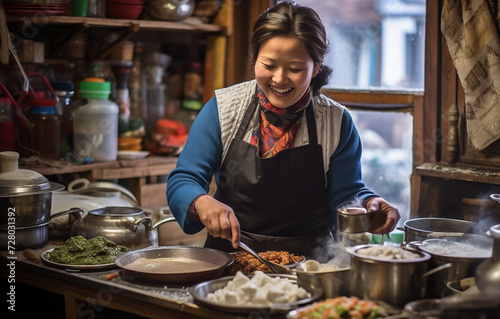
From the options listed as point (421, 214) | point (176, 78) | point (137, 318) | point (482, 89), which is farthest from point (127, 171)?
point (482, 89)

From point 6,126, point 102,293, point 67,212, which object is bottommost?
point 102,293

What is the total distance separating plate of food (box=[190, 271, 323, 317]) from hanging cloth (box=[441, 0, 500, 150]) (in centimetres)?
167

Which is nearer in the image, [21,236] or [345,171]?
[345,171]

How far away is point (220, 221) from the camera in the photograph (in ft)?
7.70

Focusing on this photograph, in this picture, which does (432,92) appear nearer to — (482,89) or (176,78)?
(482,89)

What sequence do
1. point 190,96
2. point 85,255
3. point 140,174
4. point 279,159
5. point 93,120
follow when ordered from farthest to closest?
point 190,96 < point 140,174 < point 93,120 < point 279,159 < point 85,255

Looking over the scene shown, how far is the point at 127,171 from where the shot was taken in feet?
13.8

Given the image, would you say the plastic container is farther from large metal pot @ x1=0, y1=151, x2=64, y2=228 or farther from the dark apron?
the dark apron

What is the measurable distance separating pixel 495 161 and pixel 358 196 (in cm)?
108

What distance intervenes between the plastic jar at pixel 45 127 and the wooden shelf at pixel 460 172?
80.0 inches

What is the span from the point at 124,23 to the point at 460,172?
210cm

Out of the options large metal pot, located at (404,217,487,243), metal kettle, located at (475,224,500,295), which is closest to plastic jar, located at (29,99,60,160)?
large metal pot, located at (404,217,487,243)

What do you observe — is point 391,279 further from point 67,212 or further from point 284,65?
point 67,212

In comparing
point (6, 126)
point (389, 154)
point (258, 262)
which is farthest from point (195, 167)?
point (389, 154)
